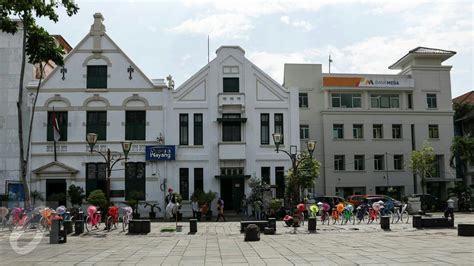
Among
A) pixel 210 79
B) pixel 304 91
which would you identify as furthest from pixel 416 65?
pixel 210 79

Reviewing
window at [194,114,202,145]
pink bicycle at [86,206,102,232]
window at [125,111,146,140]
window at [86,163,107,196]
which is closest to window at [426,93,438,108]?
window at [194,114,202,145]

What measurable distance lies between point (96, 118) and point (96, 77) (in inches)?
126

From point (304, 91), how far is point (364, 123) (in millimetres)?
6696

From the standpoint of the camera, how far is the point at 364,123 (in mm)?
50594

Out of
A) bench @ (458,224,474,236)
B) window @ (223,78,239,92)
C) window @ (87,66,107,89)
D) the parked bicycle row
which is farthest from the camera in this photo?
window @ (223,78,239,92)

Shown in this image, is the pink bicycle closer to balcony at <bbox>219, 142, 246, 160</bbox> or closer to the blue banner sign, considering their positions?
the blue banner sign

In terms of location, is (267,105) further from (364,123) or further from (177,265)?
(177,265)

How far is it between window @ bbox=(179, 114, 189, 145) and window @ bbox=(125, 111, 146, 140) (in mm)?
2812

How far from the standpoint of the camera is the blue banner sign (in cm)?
3850

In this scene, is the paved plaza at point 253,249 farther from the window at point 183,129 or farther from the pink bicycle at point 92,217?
the window at point 183,129

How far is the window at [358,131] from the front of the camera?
50.8 meters

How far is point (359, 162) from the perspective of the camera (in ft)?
167

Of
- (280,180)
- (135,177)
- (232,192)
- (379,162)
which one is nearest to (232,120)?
(232,192)

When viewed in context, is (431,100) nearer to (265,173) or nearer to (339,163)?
(339,163)
